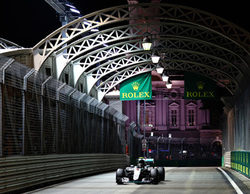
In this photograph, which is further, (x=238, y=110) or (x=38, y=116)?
(x=238, y=110)

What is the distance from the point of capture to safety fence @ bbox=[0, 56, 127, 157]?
1462cm

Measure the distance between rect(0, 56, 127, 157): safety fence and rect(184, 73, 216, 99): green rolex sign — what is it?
778cm

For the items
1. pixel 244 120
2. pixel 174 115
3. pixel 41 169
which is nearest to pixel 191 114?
pixel 174 115

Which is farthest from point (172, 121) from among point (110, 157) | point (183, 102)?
point (110, 157)

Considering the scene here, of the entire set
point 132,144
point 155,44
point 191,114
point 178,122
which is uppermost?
point 155,44

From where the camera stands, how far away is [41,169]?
17.3 metres

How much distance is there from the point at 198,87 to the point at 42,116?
755 inches

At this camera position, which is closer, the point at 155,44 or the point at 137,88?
the point at 155,44

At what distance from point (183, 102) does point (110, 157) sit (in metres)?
72.7

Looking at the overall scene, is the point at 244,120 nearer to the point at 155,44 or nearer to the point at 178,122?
the point at 155,44

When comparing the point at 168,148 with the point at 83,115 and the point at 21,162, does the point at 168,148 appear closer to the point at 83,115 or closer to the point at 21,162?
the point at 83,115

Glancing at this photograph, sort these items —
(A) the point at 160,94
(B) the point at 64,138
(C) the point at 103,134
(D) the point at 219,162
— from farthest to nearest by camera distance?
(A) the point at 160,94
(D) the point at 219,162
(C) the point at 103,134
(B) the point at 64,138

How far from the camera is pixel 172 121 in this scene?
102 meters

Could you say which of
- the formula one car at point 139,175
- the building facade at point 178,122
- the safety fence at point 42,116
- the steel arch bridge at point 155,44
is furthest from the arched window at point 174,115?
the formula one car at point 139,175
